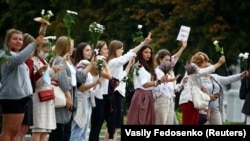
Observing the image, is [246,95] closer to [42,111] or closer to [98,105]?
[98,105]

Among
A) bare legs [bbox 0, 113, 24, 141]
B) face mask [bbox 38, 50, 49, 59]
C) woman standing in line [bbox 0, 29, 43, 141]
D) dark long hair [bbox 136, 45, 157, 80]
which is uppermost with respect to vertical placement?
dark long hair [bbox 136, 45, 157, 80]

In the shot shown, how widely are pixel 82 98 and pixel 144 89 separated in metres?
1.65

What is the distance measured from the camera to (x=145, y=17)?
37.7m

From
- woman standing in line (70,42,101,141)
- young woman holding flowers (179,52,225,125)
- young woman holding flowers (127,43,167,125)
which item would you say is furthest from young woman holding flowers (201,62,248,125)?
woman standing in line (70,42,101,141)

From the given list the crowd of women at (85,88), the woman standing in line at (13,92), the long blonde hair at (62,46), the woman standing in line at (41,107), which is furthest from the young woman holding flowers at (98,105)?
the woman standing in line at (13,92)

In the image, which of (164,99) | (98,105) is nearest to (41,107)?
(98,105)

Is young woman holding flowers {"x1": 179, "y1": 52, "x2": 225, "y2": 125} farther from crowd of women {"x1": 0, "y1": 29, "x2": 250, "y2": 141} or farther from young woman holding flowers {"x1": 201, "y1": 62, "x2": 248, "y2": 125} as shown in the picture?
young woman holding flowers {"x1": 201, "y1": 62, "x2": 248, "y2": 125}

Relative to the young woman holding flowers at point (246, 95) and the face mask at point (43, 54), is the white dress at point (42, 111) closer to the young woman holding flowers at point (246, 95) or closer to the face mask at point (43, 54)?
the face mask at point (43, 54)

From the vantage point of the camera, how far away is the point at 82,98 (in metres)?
17.9

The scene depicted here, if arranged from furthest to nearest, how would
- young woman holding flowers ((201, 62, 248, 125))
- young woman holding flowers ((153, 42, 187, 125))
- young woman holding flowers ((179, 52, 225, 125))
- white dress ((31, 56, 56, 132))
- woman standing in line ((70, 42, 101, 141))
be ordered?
young woman holding flowers ((201, 62, 248, 125)), young woman holding flowers ((179, 52, 225, 125)), young woman holding flowers ((153, 42, 187, 125)), woman standing in line ((70, 42, 101, 141)), white dress ((31, 56, 56, 132))

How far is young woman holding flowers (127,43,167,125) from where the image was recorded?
62.2ft

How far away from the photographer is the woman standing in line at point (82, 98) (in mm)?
17766

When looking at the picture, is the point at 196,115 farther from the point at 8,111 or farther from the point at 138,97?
the point at 8,111

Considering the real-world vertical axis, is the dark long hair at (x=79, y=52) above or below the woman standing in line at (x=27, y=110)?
above
